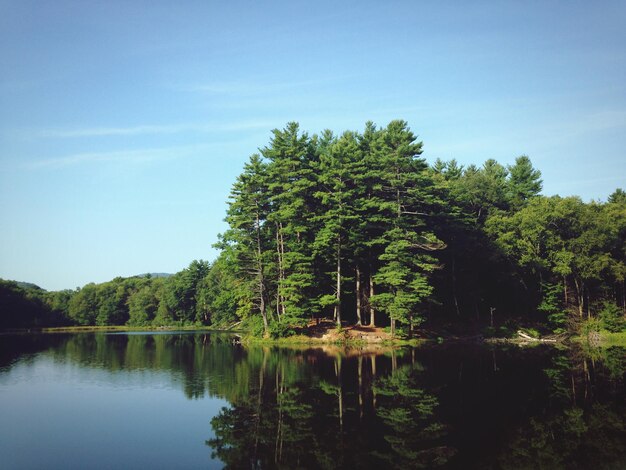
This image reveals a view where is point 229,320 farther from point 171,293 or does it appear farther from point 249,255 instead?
point 249,255

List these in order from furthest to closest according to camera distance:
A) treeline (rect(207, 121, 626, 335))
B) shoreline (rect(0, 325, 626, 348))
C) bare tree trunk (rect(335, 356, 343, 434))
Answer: treeline (rect(207, 121, 626, 335)) → shoreline (rect(0, 325, 626, 348)) → bare tree trunk (rect(335, 356, 343, 434))

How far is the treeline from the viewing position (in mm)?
43125

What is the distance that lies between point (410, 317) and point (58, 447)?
106ft

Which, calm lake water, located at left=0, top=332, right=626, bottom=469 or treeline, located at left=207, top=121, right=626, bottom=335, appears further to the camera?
treeline, located at left=207, top=121, right=626, bottom=335

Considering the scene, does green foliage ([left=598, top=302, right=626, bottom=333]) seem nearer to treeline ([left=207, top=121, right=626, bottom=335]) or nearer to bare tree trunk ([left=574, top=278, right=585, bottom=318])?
treeline ([left=207, top=121, right=626, bottom=335])

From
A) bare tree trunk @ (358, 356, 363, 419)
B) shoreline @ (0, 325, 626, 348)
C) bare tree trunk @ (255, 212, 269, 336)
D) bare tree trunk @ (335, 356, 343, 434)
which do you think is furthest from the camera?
bare tree trunk @ (255, 212, 269, 336)

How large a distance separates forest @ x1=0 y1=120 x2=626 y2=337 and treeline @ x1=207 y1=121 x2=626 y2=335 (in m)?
0.16

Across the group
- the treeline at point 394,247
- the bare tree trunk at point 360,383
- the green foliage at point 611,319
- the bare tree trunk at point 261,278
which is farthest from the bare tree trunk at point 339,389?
the green foliage at point 611,319

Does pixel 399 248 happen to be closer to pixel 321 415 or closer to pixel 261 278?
pixel 261 278

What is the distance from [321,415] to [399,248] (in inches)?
1038

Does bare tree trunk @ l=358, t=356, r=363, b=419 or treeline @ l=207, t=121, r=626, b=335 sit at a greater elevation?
treeline @ l=207, t=121, r=626, b=335

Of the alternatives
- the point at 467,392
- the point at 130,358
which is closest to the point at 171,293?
the point at 130,358

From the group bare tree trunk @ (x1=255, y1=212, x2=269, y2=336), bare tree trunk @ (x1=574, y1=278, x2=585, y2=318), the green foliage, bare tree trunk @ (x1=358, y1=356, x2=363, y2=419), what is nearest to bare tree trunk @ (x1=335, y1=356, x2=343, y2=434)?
bare tree trunk @ (x1=358, y1=356, x2=363, y2=419)

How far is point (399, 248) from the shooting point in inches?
1610
